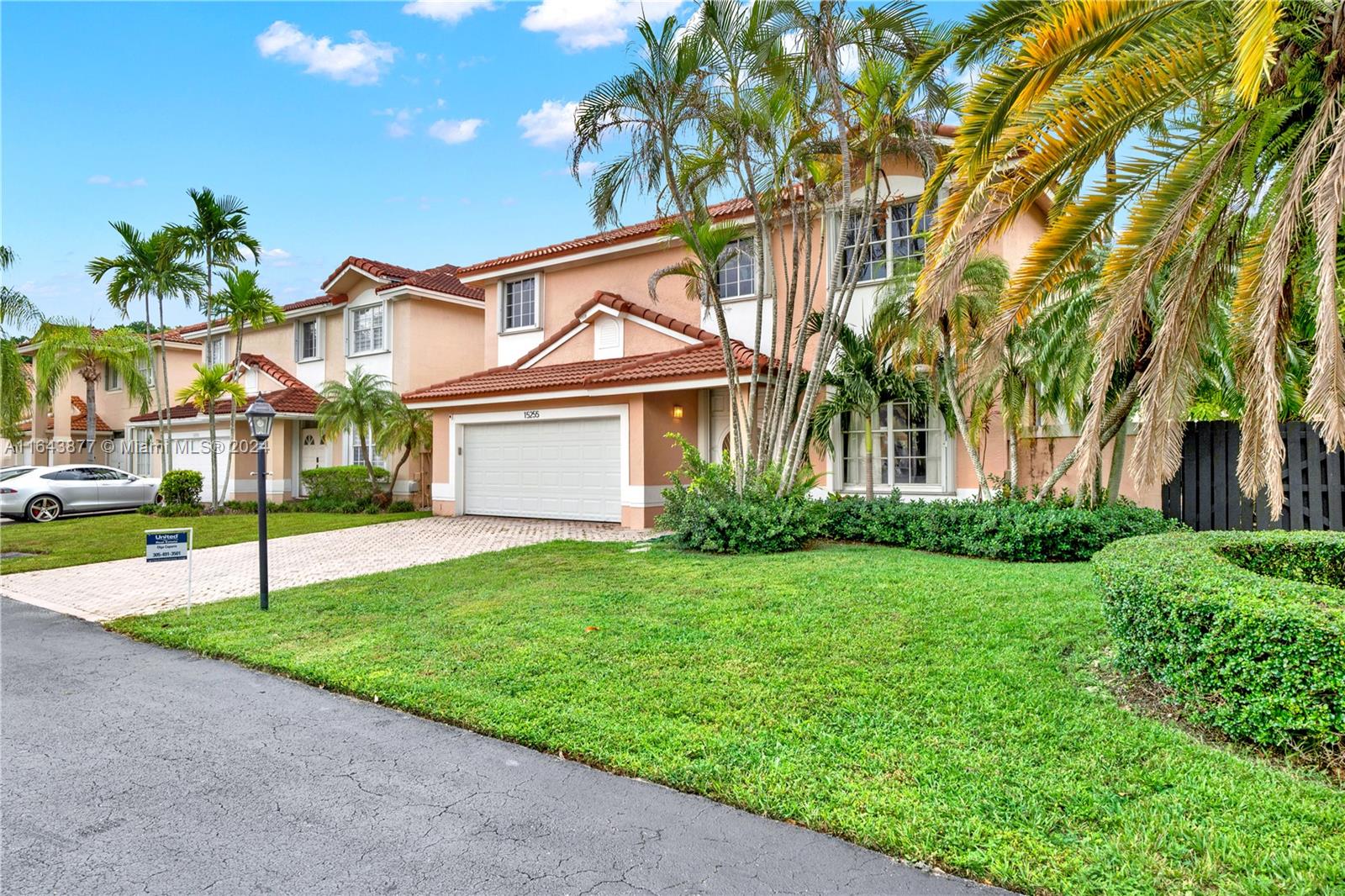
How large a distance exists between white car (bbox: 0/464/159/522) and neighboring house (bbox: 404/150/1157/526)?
10.0m

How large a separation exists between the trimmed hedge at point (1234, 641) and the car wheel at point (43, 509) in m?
24.9

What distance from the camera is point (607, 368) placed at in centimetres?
1620

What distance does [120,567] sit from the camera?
1183cm

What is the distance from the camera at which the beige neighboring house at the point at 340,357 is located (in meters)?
21.9

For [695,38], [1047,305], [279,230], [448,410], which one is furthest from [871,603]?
[279,230]

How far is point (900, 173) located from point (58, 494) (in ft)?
74.9

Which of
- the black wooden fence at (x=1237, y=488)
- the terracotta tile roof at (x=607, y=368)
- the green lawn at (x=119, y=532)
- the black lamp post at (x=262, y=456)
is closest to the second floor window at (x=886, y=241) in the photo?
the terracotta tile roof at (x=607, y=368)

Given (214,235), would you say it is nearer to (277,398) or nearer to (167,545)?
(277,398)

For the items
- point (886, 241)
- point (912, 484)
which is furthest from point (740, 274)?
point (912, 484)

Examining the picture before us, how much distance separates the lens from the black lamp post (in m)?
7.98

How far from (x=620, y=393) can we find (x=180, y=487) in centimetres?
1373

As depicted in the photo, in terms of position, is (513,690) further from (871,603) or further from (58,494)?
(58,494)

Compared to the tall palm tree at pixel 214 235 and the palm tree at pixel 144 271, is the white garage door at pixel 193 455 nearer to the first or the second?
the palm tree at pixel 144 271

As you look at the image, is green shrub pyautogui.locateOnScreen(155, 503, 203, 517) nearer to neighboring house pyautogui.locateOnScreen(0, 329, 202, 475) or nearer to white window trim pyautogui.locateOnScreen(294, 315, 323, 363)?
white window trim pyautogui.locateOnScreen(294, 315, 323, 363)
